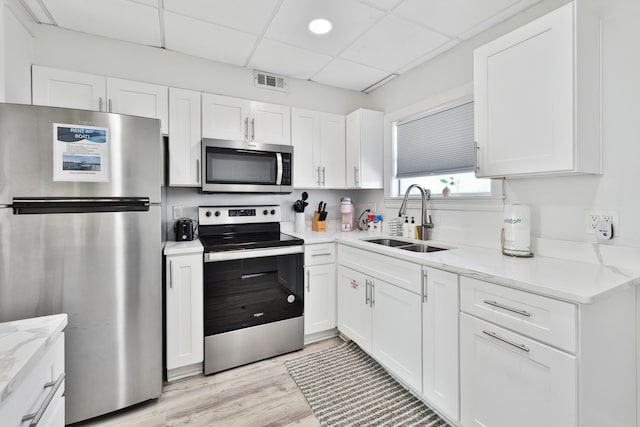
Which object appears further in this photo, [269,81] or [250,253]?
[269,81]

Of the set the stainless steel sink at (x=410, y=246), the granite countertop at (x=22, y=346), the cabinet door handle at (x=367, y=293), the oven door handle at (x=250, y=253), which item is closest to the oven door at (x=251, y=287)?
the oven door handle at (x=250, y=253)

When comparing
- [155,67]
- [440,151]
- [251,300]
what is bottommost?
[251,300]

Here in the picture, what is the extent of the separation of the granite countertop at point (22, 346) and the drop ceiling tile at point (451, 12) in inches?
96.2

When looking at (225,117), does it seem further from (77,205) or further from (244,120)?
(77,205)

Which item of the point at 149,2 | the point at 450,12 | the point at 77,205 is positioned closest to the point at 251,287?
the point at 77,205

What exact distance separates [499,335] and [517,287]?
0.24 metres

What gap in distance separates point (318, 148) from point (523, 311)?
7.19 feet

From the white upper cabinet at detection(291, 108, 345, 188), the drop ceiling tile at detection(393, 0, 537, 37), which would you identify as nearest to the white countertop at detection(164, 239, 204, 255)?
the white upper cabinet at detection(291, 108, 345, 188)

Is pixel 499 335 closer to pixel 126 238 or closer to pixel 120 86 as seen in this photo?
pixel 126 238

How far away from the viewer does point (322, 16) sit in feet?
6.21

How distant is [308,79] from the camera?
2.93 m

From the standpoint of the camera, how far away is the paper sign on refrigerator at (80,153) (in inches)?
56.8

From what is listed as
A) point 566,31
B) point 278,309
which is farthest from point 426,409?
point 566,31

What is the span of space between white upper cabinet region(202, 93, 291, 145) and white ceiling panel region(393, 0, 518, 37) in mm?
→ 1277
